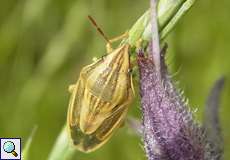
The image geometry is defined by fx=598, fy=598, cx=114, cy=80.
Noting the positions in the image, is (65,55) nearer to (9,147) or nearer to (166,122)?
(9,147)

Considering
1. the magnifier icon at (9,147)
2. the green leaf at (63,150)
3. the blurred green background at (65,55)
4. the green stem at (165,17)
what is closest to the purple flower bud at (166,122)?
the green stem at (165,17)

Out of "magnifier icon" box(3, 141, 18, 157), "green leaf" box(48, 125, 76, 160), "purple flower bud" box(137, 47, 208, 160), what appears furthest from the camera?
"magnifier icon" box(3, 141, 18, 157)

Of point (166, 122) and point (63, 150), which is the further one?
point (63, 150)

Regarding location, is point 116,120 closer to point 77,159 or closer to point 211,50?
point 77,159

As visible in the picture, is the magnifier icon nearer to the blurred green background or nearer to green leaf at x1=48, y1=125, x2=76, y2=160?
green leaf at x1=48, y1=125, x2=76, y2=160

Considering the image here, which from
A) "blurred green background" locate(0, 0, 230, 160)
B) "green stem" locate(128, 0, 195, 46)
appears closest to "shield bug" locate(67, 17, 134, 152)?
"green stem" locate(128, 0, 195, 46)

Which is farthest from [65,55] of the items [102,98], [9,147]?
[102,98]
